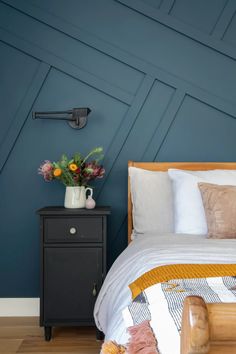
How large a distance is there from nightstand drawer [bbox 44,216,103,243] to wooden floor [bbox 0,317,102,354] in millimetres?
593

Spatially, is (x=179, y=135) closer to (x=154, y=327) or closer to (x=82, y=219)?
(x=82, y=219)

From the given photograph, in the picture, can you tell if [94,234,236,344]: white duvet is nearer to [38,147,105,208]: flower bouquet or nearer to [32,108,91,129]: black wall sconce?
[38,147,105,208]: flower bouquet

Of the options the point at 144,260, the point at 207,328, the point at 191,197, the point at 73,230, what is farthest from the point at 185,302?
the point at 73,230

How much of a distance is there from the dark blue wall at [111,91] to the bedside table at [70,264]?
0.46 meters

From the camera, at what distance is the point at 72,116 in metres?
2.89

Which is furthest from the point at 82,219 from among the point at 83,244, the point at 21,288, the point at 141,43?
the point at 141,43

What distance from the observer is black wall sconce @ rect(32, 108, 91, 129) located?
285cm

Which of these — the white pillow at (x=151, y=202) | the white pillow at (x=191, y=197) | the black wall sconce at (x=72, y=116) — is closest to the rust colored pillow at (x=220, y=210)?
the white pillow at (x=191, y=197)

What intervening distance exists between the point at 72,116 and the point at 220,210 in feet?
4.06

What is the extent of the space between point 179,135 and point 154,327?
6.78 ft

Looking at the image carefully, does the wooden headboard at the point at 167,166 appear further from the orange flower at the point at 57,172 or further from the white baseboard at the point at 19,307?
the white baseboard at the point at 19,307

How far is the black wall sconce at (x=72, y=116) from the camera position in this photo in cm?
285

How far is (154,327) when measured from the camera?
3.53 feet

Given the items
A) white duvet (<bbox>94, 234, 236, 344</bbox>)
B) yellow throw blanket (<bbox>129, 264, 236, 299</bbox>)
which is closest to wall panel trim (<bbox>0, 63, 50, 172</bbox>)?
white duvet (<bbox>94, 234, 236, 344</bbox>)
